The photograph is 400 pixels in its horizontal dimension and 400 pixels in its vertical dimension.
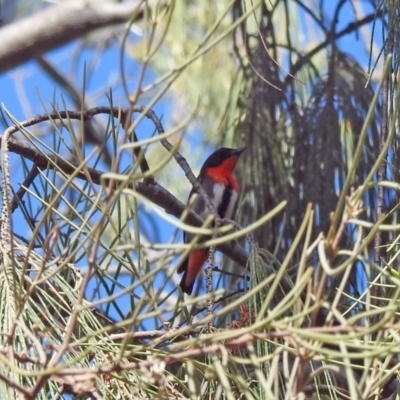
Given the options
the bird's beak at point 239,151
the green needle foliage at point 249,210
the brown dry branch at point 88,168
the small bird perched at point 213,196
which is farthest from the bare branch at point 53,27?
the brown dry branch at point 88,168

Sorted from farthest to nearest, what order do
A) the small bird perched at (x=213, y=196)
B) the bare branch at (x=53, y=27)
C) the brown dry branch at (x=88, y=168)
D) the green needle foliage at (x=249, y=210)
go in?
the bare branch at (x=53, y=27) → the small bird perched at (x=213, y=196) → the brown dry branch at (x=88, y=168) → the green needle foliage at (x=249, y=210)

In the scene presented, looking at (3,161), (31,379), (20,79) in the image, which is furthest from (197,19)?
(31,379)

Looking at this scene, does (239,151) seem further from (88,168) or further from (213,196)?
(213,196)

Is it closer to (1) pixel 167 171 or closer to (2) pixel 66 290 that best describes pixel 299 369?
(2) pixel 66 290

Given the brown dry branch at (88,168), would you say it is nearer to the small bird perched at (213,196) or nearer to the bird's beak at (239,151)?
the bird's beak at (239,151)

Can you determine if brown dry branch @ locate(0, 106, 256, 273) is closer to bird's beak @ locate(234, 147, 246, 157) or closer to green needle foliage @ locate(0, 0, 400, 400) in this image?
green needle foliage @ locate(0, 0, 400, 400)

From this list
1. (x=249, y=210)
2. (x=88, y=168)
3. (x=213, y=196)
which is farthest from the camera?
(x=213, y=196)

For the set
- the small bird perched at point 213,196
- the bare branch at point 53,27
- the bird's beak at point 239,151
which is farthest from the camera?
the bare branch at point 53,27

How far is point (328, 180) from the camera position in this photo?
6.23 feet

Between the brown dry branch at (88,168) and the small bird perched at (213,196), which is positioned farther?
the small bird perched at (213,196)

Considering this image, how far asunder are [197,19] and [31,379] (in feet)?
7.66

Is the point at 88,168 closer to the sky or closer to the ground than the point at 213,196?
closer to the ground

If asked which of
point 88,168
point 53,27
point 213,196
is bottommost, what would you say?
point 88,168

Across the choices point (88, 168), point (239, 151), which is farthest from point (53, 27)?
point (88, 168)
